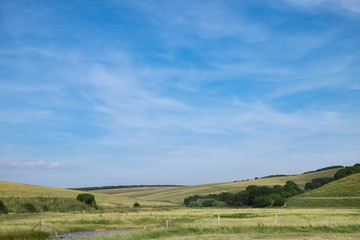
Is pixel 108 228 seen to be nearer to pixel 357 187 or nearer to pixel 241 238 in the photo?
pixel 241 238

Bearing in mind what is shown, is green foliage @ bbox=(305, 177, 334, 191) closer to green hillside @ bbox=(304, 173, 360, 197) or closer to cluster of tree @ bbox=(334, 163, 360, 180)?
cluster of tree @ bbox=(334, 163, 360, 180)

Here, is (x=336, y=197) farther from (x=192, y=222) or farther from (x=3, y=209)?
(x=3, y=209)

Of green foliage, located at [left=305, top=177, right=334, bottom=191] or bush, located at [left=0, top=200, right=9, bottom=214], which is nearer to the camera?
bush, located at [left=0, top=200, right=9, bottom=214]

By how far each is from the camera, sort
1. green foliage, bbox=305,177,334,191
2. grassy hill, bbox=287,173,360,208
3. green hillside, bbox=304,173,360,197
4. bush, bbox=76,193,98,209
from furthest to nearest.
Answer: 1. green foliage, bbox=305,177,334,191
2. green hillside, bbox=304,173,360,197
3. grassy hill, bbox=287,173,360,208
4. bush, bbox=76,193,98,209

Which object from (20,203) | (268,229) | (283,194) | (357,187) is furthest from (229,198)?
(268,229)

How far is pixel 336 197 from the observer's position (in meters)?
112

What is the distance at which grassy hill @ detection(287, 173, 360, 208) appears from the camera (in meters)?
101

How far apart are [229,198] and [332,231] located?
362ft

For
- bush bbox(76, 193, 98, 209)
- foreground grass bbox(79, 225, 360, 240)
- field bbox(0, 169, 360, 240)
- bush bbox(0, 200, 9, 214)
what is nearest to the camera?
field bbox(0, 169, 360, 240)

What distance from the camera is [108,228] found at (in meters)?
44.0

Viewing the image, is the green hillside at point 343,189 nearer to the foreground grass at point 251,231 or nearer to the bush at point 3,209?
the foreground grass at point 251,231

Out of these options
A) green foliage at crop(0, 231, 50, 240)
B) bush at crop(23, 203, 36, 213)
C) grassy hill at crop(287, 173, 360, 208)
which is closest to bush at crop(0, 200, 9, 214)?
bush at crop(23, 203, 36, 213)

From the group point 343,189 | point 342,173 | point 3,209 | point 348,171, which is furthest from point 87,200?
point 348,171

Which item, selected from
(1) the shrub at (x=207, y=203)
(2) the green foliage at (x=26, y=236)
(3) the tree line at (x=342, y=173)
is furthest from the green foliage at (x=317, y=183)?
(2) the green foliage at (x=26, y=236)
